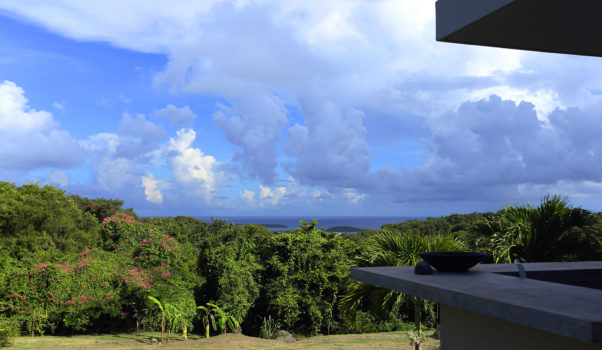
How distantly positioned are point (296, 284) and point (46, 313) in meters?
8.60

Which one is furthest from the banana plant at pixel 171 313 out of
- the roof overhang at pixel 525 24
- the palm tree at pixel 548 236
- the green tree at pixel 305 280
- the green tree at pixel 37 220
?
the roof overhang at pixel 525 24

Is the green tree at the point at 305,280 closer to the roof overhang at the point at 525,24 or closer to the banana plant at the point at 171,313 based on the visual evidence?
the banana plant at the point at 171,313

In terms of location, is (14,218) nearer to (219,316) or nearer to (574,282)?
(219,316)

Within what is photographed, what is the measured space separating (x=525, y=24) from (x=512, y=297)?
2107 mm

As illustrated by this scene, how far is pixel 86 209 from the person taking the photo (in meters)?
30.7

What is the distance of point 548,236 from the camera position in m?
9.03

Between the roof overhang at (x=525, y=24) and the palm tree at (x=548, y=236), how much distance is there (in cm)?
572

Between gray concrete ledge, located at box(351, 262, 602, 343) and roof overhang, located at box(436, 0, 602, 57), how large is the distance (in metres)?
2.05

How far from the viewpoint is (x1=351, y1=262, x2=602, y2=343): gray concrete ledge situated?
2.50m

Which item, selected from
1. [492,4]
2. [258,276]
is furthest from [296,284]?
[492,4]

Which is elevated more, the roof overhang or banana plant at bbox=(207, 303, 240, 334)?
the roof overhang

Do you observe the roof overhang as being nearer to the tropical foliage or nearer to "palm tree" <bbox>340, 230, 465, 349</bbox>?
"palm tree" <bbox>340, 230, 465, 349</bbox>

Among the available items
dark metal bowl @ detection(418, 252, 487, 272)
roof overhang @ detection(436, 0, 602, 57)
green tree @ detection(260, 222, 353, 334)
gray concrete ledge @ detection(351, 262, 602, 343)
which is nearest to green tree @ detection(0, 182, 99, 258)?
green tree @ detection(260, 222, 353, 334)

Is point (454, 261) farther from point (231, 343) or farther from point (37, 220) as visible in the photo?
point (37, 220)
